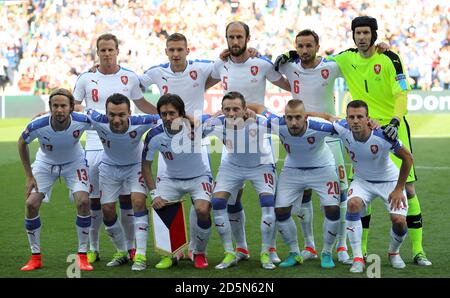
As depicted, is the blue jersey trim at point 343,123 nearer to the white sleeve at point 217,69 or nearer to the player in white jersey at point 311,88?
the player in white jersey at point 311,88

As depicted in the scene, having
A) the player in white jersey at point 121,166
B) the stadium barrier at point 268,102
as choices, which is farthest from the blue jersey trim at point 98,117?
the stadium barrier at point 268,102

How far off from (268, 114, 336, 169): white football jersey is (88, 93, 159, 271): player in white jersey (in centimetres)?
118

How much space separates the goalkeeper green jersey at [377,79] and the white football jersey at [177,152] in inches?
65.2

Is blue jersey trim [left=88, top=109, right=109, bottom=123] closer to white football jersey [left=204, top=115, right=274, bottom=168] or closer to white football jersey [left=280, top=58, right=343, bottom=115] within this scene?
white football jersey [left=204, top=115, right=274, bottom=168]

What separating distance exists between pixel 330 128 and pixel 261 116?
680 mm

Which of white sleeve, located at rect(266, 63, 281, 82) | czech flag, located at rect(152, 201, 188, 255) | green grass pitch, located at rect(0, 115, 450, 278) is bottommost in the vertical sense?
green grass pitch, located at rect(0, 115, 450, 278)

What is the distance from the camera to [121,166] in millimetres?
8273

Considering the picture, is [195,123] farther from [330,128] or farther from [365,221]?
[365,221]

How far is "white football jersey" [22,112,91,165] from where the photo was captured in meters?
7.96

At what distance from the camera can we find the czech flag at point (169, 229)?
25.9ft

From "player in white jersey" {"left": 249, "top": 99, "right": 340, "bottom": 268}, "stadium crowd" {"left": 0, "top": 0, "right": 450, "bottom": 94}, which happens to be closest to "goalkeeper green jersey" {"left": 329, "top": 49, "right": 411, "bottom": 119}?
"player in white jersey" {"left": 249, "top": 99, "right": 340, "bottom": 268}

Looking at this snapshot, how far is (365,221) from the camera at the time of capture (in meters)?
8.33

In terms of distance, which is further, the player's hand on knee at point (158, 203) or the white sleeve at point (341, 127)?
the player's hand on knee at point (158, 203)

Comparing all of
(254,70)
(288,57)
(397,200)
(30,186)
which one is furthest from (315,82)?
(30,186)
